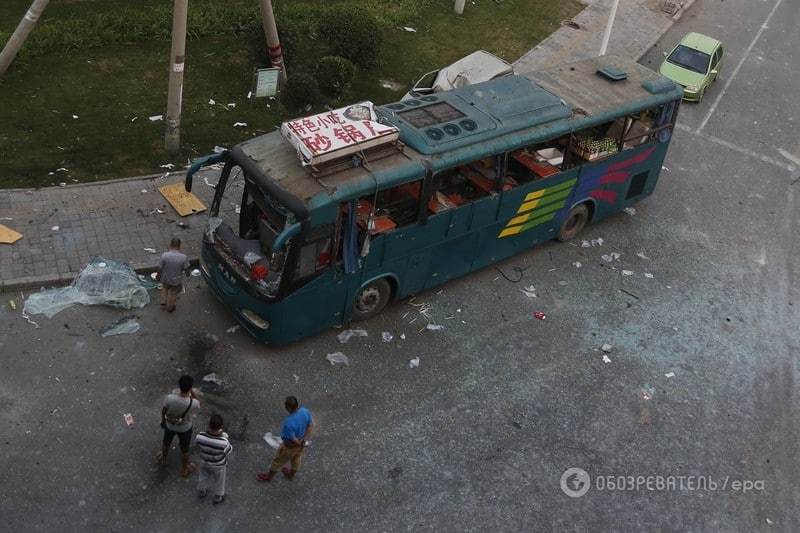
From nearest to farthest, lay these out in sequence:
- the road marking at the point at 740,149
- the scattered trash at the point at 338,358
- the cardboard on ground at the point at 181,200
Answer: the scattered trash at the point at 338,358 → the cardboard on ground at the point at 181,200 → the road marking at the point at 740,149

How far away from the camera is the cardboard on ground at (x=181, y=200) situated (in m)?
12.5

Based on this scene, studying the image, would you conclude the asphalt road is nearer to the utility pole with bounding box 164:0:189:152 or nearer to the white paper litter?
the white paper litter

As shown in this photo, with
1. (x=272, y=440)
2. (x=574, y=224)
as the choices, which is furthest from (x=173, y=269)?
(x=574, y=224)

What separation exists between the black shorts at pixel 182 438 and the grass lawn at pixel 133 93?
607 centimetres

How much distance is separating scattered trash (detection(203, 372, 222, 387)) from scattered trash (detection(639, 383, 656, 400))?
18.1 ft

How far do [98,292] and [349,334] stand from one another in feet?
A: 11.2

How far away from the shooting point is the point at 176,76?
13.2 meters

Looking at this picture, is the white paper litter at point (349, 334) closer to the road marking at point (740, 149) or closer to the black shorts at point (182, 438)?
the black shorts at point (182, 438)

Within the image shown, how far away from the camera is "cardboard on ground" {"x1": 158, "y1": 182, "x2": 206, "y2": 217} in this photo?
41.1 feet

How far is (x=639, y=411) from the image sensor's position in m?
10.4

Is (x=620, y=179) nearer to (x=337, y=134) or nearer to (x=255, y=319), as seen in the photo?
(x=337, y=134)

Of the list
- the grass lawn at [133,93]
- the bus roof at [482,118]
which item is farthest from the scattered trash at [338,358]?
the grass lawn at [133,93]

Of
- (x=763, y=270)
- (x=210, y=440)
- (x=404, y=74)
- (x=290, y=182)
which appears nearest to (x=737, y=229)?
(x=763, y=270)

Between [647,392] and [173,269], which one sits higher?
[173,269]
